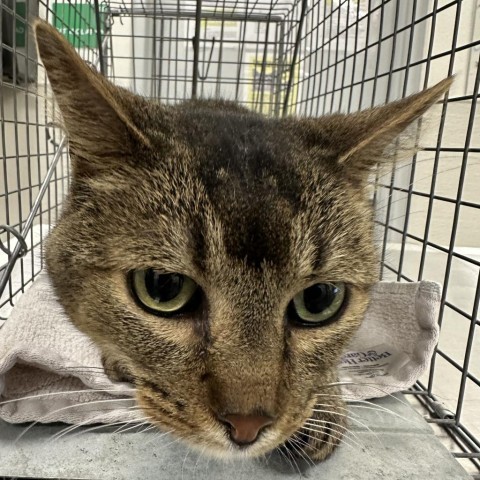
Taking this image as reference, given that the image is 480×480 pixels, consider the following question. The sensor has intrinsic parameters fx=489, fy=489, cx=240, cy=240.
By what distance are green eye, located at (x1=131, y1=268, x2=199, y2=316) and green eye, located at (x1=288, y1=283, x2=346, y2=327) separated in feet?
0.56

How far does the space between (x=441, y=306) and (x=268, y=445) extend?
61 centimetres

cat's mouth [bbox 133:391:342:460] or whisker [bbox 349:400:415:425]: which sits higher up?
cat's mouth [bbox 133:391:342:460]

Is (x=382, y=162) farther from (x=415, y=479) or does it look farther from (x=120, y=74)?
(x=120, y=74)

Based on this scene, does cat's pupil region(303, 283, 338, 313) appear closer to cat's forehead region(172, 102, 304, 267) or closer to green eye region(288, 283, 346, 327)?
green eye region(288, 283, 346, 327)

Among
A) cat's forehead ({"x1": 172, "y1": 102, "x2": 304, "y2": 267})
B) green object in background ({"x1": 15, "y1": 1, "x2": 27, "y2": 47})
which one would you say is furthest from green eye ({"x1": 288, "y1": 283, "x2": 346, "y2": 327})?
green object in background ({"x1": 15, "y1": 1, "x2": 27, "y2": 47})

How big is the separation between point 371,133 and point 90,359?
2.48ft

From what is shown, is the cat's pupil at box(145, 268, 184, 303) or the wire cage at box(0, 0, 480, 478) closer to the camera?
the cat's pupil at box(145, 268, 184, 303)

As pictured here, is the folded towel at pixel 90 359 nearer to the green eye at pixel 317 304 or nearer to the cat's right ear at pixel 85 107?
the green eye at pixel 317 304

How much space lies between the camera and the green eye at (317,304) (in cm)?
81

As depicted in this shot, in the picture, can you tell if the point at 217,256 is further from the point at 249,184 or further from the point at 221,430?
the point at 221,430

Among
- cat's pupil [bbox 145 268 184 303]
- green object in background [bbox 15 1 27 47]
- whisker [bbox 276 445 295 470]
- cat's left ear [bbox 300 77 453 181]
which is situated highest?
green object in background [bbox 15 1 27 47]

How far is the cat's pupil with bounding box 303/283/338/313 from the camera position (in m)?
0.81

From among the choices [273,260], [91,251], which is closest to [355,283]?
[273,260]

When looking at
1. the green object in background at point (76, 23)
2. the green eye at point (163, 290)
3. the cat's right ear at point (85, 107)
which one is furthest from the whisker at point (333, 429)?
the green object in background at point (76, 23)
